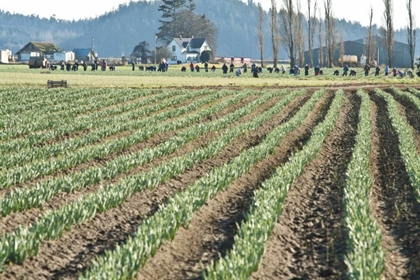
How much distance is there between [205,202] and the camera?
10.1 metres

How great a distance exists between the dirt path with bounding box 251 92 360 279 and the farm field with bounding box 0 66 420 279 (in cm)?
2

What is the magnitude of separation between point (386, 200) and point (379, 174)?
2.38 meters

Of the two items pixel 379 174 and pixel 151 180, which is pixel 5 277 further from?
pixel 379 174

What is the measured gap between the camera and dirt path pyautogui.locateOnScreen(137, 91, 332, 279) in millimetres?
7219

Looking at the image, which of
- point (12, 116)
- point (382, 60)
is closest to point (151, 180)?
point (12, 116)

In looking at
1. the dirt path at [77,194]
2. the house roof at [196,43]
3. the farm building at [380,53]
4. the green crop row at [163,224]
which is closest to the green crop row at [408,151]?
the green crop row at [163,224]

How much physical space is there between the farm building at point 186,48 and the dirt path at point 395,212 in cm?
12615

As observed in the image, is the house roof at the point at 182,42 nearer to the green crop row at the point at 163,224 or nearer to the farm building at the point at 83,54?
the farm building at the point at 83,54

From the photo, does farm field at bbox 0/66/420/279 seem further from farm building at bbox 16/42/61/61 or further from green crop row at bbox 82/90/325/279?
farm building at bbox 16/42/61/61

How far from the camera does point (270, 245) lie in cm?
817

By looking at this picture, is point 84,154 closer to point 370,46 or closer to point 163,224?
point 163,224

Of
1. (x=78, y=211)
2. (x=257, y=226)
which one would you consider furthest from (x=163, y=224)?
(x=78, y=211)

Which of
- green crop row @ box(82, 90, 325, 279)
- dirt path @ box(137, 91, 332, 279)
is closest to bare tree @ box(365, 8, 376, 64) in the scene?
green crop row @ box(82, 90, 325, 279)

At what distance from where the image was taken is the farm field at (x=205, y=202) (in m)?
7.23
